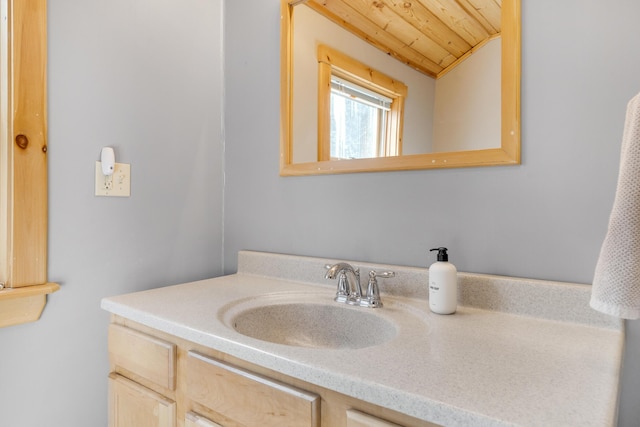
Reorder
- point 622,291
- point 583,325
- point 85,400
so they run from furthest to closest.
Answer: point 85,400 → point 583,325 → point 622,291

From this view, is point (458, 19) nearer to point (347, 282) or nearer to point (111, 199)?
point (347, 282)

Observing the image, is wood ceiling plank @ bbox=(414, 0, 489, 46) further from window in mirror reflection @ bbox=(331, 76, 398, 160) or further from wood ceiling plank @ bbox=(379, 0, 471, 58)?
window in mirror reflection @ bbox=(331, 76, 398, 160)

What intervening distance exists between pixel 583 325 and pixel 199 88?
1441 mm

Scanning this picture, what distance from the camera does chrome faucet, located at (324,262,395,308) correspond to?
1.00 metres

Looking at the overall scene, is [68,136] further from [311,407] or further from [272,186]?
[311,407]

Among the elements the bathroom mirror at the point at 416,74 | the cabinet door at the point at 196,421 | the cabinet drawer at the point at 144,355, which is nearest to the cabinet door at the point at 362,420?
the cabinet door at the point at 196,421

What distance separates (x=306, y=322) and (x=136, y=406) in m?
0.48

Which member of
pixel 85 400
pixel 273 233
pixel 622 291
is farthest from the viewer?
pixel 273 233

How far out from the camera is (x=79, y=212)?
1.10 m

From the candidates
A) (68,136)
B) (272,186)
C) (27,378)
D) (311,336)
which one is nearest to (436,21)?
(272,186)

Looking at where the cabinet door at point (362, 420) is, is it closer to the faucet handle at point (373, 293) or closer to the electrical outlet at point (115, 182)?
the faucet handle at point (373, 293)

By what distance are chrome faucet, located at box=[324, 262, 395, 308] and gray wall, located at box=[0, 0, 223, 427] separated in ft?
2.19

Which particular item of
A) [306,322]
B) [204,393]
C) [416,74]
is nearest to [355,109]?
[416,74]

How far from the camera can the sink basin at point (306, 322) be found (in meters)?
0.97
